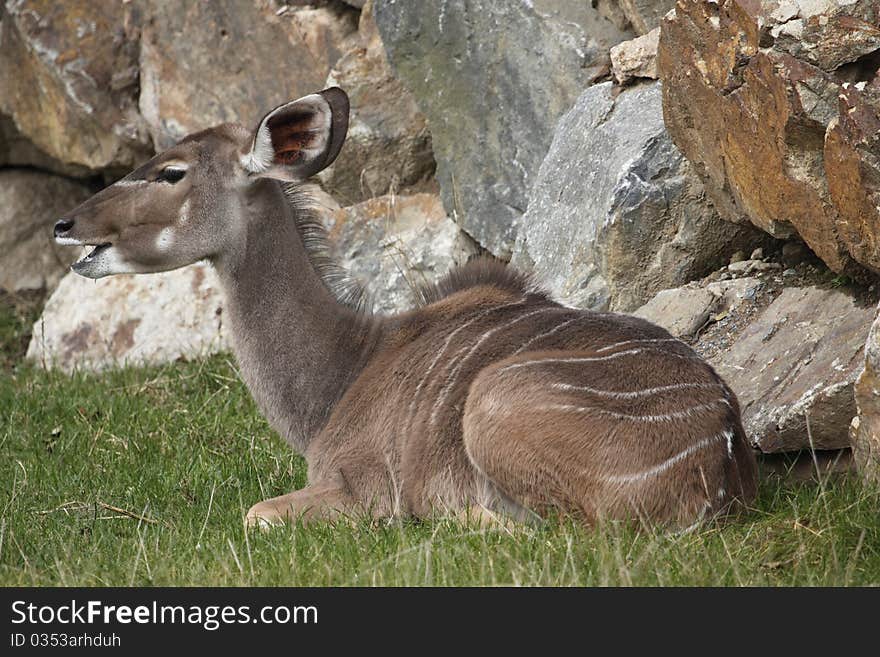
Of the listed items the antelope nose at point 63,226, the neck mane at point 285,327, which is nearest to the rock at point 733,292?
the neck mane at point 285,327

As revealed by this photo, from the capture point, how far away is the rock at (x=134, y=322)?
845 cm

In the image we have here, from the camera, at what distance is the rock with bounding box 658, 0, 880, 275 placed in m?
4.70

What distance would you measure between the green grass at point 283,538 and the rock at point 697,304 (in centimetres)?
98

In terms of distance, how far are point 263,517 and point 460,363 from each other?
0.89 metres

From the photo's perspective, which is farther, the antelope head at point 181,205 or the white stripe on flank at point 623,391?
the antelope head at point 181,205

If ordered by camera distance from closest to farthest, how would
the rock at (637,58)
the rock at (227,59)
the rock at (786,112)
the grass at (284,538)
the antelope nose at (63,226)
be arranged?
1. the grass at (284,538)
2. the rock at (786,112)
3. the antelope nose at (63,226)
4. the rock at (637,58)
5. the rock at (227,59)

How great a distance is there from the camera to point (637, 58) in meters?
6.59

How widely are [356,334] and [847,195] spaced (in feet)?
6.28

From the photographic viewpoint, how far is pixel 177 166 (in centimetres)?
544

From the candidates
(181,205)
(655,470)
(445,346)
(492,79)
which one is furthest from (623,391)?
(492,79)

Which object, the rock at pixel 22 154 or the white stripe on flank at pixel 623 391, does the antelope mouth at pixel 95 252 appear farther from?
the rock at pixel 22 154

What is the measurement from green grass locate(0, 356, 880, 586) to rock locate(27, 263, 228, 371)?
185cm

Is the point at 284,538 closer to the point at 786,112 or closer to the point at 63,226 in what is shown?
the point at 63,226

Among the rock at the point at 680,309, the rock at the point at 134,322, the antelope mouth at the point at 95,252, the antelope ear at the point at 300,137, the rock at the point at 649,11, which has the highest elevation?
the rock at the point at 649,11
